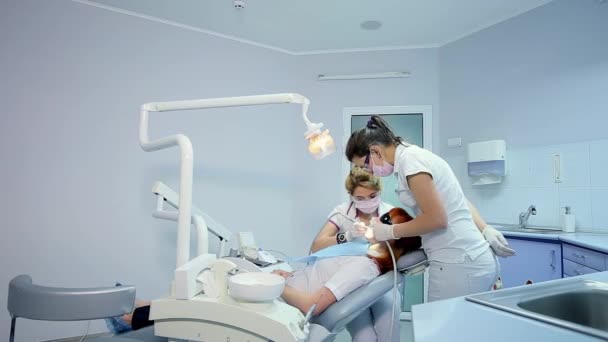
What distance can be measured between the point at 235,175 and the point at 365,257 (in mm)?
1824

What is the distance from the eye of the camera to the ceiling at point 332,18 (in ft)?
A: 8.43

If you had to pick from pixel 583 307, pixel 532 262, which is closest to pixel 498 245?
pixel 583 307

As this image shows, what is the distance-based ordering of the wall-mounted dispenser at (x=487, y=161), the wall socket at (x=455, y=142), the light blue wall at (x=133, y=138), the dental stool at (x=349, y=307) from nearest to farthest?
the dental stool at (x=349, y=307), the light blue wall at (x=133, y=138), the wall-mounted dispenser at (x=487, y=161), the wall socket at (x=455, y=142)

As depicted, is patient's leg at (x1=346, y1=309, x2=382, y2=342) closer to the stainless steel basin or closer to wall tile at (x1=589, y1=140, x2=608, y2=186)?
the stainless steel basin

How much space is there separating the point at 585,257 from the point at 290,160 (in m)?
2.27

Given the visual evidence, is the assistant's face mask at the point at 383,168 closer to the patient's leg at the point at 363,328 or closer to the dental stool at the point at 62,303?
the patient's leg at the point at 363,328

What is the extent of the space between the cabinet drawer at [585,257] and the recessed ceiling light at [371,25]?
2.10m

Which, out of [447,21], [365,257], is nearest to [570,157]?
[447,21]

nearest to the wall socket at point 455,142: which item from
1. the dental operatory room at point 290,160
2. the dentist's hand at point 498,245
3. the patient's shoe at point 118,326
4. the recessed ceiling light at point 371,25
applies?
the dental operatory room at point 290,160

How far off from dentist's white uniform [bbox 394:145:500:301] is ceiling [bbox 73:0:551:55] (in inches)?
67.2

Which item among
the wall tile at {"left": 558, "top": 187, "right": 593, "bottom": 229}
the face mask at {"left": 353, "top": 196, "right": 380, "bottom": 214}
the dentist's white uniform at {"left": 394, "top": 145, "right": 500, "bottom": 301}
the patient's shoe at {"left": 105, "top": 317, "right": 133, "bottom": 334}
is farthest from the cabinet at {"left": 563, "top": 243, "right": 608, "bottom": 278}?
the patient's shoe at {"left": 105, "top": 317, "right": 133, "bottom": 334}

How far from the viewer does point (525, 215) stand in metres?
2.54

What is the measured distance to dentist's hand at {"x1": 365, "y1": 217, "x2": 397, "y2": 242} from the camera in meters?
1.39

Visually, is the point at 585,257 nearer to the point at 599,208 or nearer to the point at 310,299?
the point at 599,208
